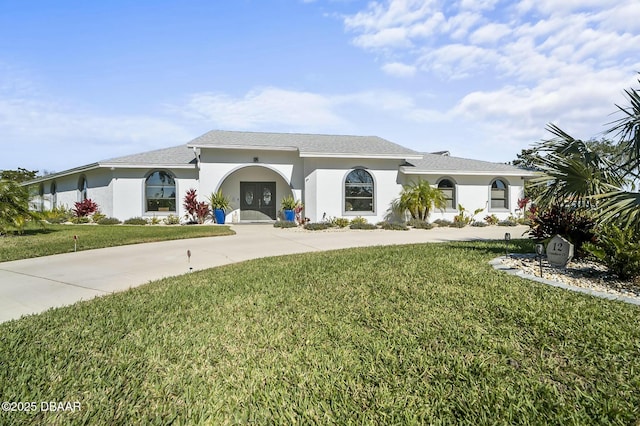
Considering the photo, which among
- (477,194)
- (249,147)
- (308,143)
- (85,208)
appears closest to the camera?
→ (249,147)

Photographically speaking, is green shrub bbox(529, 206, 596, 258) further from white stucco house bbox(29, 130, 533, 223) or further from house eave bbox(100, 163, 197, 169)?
house eave bbox(100, 163, 197, 169)

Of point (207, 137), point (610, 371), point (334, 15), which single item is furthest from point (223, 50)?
point (610, 371)

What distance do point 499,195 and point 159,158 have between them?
2121 centimetres

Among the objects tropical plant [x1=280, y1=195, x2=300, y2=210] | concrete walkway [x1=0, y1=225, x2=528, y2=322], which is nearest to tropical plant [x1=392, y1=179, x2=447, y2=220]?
tropical plant [x1=280, y1=195, x2=300, y2=210]

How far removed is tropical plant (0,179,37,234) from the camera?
12.2 meters

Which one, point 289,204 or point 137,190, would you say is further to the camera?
point 137,190

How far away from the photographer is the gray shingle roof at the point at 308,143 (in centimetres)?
1862

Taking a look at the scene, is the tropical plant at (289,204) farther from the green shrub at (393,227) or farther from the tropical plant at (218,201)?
the green shrub at (393,227)

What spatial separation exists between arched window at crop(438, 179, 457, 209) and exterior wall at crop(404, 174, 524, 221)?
0.15 m

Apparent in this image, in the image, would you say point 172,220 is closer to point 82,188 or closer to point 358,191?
point 82,188

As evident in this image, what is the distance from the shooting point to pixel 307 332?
160 inches

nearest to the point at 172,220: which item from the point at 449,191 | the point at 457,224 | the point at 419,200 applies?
the point at 419,200

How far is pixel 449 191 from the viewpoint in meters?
21.2

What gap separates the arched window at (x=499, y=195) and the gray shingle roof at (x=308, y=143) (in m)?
6.24
